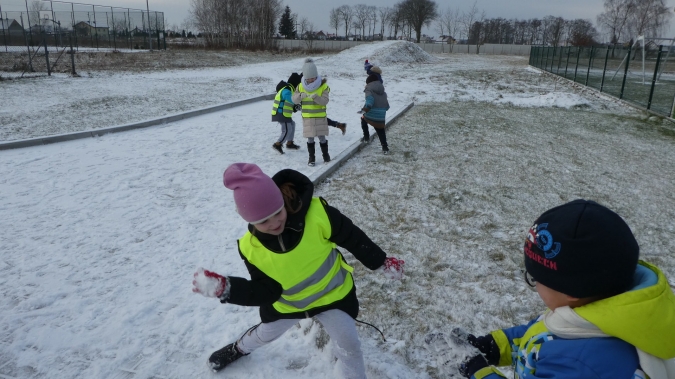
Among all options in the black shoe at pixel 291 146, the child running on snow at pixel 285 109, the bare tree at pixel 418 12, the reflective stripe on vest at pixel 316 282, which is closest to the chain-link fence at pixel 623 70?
the black shoe at pixel 291 146

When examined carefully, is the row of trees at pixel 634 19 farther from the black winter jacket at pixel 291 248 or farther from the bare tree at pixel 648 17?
the black winter jacket at pixel 291 248

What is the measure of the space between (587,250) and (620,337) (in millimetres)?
246

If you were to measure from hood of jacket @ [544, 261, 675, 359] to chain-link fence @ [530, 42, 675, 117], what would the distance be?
12616 mm

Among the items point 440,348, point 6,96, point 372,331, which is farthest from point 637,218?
point 6,96

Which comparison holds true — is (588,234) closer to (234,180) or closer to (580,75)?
(234,180)

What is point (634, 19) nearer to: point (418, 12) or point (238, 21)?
point (418, 12)

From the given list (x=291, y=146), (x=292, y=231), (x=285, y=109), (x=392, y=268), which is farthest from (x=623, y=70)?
(x=292, y=231)

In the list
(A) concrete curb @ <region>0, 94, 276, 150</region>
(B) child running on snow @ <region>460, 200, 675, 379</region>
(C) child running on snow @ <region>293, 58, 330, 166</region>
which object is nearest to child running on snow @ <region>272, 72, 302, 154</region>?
(C) child running on snow @ <region>293, 58, 330, 166</region>

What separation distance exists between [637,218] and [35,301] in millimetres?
5885

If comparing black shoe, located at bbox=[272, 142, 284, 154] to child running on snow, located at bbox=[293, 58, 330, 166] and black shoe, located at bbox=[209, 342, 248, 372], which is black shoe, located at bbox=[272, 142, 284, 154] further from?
black shoe, located at bbox=[209, 342, 248, 372]

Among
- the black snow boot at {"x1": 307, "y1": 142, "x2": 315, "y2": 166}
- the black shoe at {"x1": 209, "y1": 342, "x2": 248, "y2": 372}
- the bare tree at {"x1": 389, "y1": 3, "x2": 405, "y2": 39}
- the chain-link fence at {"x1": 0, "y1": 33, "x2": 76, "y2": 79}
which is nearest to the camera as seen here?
the black shoe at {"x1": 209, "y1": 342, "x2": 248, "y2": 372}

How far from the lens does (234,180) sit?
6.81 feet

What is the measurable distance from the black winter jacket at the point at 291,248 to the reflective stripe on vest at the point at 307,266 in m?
0.03

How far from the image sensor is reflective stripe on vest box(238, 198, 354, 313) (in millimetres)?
2238
